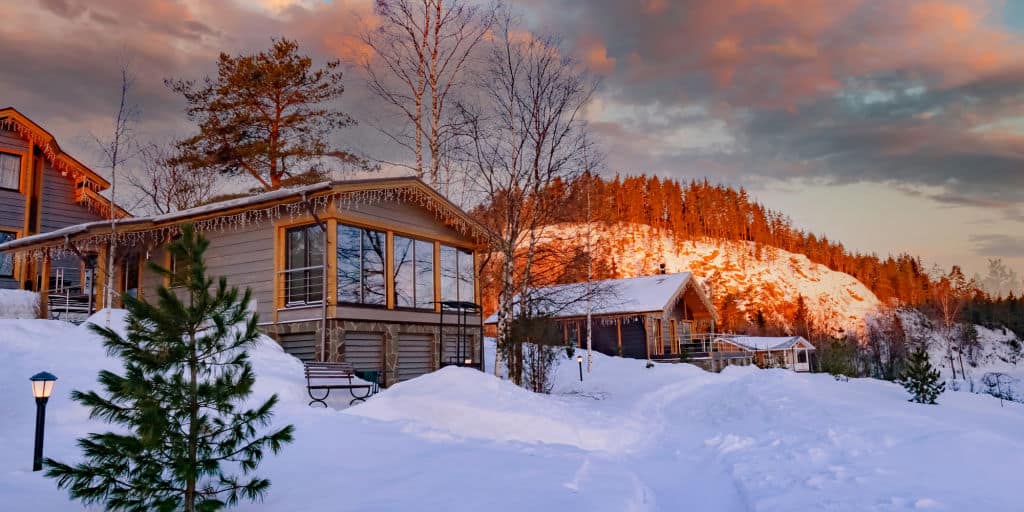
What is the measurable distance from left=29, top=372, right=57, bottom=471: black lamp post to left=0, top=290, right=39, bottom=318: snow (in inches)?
501

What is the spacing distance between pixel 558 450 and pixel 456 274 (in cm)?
1033

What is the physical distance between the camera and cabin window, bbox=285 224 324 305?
14320mm

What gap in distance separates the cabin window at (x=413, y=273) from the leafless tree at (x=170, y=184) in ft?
49.2

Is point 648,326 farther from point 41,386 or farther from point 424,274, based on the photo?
point 41,386

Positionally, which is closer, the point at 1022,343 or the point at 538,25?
the point at 538,25

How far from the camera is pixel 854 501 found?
5414 millimetres

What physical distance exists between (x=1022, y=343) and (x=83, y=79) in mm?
76834

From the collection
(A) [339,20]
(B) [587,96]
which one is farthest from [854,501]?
(A) [339,20]

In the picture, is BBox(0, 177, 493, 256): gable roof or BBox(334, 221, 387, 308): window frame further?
BBox(334, 221, 387, 308): window frame

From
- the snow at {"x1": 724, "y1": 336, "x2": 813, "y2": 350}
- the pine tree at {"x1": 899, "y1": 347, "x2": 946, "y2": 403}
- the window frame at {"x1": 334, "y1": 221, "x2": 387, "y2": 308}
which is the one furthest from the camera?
the snow at {"x1": 724, "y1": 336, "x2": 813, "y2": 350}

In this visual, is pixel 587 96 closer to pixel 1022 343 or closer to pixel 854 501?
pixel 854 501

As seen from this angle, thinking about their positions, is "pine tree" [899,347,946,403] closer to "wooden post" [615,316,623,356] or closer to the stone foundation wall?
the stone foundation wall

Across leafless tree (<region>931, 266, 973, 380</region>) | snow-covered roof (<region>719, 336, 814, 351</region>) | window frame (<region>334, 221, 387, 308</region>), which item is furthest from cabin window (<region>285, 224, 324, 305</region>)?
leafless tree (<region>931, 266, 973, 380</region>)

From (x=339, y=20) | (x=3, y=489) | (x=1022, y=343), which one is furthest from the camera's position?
(x=1022, y=343)
